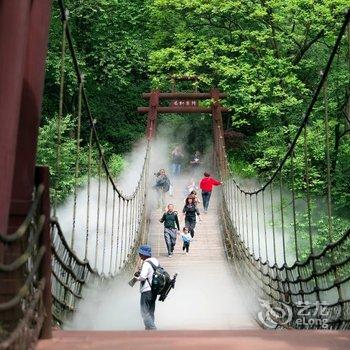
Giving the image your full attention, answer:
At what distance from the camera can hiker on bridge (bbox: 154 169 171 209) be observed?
12.8 meters

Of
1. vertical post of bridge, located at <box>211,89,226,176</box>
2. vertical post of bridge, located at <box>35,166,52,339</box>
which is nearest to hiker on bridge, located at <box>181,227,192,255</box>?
vertical post of bridge, located at <box>211,89,226,176</box>

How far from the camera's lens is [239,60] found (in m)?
14.8

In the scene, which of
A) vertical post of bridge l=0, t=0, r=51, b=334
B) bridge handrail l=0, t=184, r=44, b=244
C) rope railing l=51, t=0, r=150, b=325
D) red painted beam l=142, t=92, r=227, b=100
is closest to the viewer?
bridge handrail l=0, t=184, r=44, b=244

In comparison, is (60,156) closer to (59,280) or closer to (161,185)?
(161,185)

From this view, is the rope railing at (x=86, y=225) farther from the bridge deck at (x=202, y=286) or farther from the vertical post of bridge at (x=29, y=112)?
the vertical post of bridge at (x=29, y=112)

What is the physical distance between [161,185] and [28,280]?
10.6 meters

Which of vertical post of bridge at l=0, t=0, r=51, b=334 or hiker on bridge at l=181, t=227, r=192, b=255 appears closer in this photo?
vertical post of bridge at l=0, t=0, r=51, b=334

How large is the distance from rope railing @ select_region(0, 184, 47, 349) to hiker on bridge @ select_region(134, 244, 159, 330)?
2.33 meters

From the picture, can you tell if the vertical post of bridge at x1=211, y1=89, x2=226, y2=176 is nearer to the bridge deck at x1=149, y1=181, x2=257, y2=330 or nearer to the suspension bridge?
the bridge deck at x1=149, y1=181, x2=257, y2=330

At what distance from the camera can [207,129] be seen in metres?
18.8

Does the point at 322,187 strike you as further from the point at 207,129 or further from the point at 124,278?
the point at 124,278

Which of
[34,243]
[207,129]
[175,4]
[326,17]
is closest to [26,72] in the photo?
[34,243]

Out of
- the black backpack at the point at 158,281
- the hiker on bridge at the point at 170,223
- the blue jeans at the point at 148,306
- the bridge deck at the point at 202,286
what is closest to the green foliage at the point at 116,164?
the bridge deck at the point at 202,286

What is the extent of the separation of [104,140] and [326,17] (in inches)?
306
